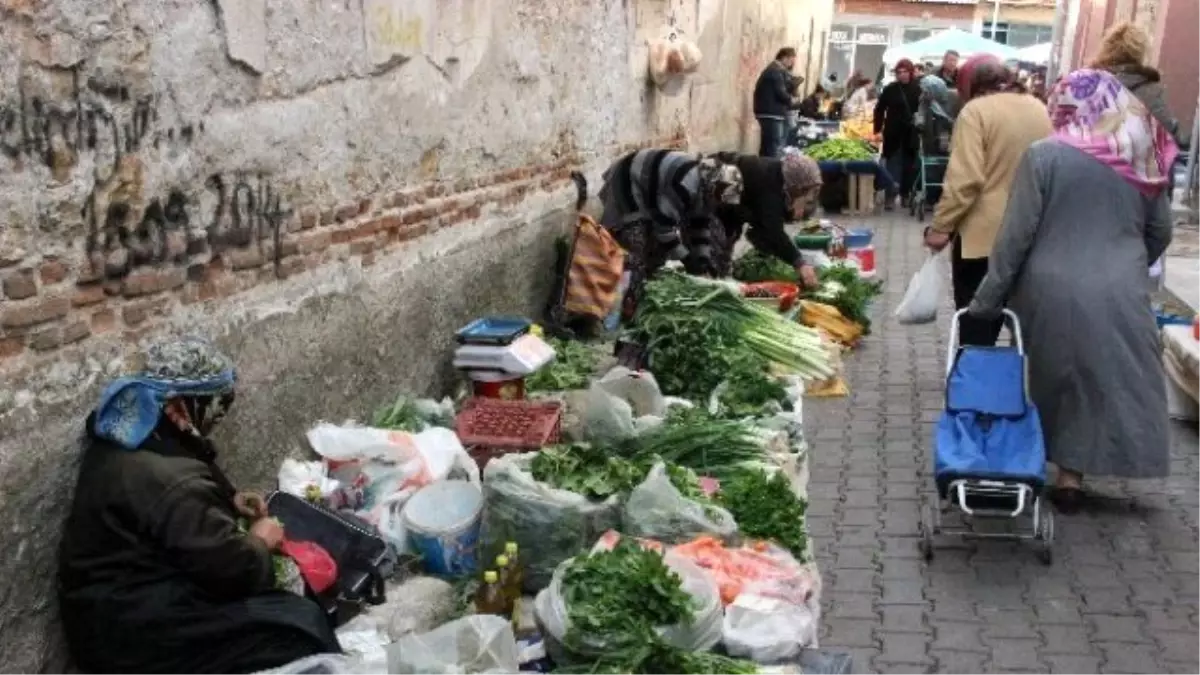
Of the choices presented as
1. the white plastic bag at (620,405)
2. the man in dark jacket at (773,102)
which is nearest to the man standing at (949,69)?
the man in dark jacket at (773,102)

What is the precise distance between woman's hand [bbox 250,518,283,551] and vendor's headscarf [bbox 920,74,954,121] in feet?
44.4

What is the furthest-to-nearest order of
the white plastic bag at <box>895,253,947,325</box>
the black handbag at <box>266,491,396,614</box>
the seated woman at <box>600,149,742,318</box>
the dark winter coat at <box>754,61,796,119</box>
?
the dark winter coat at <box>754,61,796,119</box>
the seated woman at <box>600,149,742,318</box>
the white plastic bag at <box>895,253,947,325</box>
the black handbag at <box>266,491,396,614</box>

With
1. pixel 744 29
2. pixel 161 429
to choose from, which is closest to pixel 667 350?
pixel 161 429

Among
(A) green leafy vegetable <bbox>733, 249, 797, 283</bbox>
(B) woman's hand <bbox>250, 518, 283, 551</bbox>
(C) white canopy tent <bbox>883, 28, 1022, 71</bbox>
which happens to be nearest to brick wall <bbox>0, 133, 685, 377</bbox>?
(B) woman's hand <bbox>250, 518, 283, 551</bbox>

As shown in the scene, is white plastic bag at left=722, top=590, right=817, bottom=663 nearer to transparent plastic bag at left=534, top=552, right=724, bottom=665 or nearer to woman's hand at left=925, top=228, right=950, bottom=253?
transparent plastic bag at left=534, top=552, right=724, bottom=665

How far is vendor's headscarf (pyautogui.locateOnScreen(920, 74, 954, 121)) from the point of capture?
53.3 feet

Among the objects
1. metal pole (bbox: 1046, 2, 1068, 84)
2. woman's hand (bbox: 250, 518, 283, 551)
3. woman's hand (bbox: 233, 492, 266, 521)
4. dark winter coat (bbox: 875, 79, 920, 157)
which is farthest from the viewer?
metal pole (bbox: 1046, 2, 1068, 84)

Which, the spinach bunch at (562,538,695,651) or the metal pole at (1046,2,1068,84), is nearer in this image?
the spinach bunch at (562,538,695,651)

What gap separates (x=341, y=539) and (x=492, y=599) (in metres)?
0.63

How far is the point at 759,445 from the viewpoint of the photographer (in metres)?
6.11

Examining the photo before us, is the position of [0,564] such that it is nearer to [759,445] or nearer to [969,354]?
[759,445]

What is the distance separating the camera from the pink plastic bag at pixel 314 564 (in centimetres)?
451

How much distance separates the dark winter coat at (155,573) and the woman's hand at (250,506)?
393 mm

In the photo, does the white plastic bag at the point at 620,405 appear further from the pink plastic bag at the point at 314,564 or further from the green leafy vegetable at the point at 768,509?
the pink plastic bag at the point at 314,564
